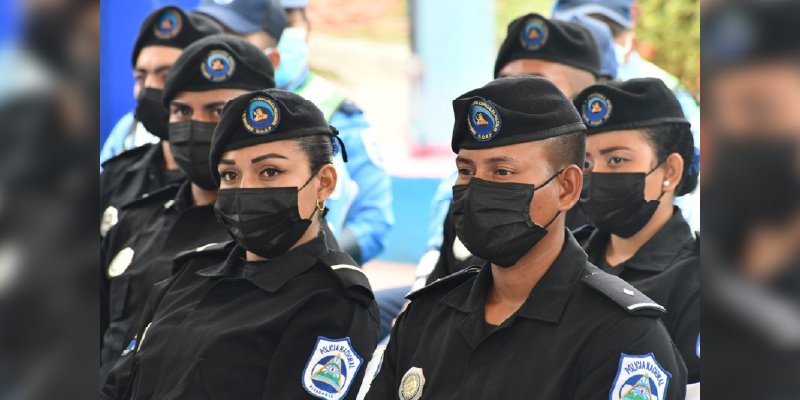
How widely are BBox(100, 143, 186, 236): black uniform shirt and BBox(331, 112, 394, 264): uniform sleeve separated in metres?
0.75

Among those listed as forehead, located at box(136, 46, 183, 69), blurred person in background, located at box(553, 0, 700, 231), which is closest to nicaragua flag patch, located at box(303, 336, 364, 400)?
forehead, located at box(136, 46, 183, 69)

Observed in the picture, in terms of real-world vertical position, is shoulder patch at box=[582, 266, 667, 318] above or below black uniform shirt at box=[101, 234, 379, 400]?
above

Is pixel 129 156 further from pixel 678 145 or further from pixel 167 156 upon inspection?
pixel 678 145

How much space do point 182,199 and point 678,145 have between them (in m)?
1.65

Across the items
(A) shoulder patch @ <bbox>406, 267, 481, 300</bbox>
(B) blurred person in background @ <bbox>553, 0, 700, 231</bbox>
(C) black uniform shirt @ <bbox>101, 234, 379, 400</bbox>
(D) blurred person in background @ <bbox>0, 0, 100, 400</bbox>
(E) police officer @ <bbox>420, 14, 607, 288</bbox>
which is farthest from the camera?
(B) blurred person in background @ <bbox>553, 0, 700, 231</bbox>

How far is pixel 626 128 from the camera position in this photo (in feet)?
9.48

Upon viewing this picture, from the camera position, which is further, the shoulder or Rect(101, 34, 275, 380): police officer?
the shoulder

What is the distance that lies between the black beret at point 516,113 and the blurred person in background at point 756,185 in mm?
1464

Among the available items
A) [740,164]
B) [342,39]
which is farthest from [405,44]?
[740,164]

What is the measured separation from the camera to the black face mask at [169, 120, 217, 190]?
3240 mm

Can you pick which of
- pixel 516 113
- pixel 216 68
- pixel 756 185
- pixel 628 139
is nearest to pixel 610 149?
pixel 628 139

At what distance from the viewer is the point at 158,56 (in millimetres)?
4055

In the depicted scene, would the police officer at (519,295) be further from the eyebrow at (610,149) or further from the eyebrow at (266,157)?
the eyebrow at (610,149)

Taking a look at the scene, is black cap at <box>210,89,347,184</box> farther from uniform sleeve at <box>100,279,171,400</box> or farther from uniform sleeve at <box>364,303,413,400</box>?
uniform sleeve at <box>364,303,413,400</box>
